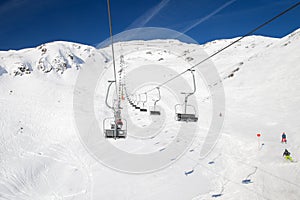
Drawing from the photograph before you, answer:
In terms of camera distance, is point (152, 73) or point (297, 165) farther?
point (152, 73)

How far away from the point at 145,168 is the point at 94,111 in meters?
16.4

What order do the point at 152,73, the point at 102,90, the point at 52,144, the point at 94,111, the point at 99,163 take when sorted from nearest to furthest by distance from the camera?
the point at 99,163
the point at 52,144
the point at 94,111
the point at 102,90
the point at 152,73

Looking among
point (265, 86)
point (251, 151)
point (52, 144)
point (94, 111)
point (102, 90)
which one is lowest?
point (251, 151)

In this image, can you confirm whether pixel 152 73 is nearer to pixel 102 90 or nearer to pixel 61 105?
pixel 102 90

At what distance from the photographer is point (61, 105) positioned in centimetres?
2666

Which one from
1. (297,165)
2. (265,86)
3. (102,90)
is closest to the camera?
(297,165)

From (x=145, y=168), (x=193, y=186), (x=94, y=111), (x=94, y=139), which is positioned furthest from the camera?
(x=94, y=111)

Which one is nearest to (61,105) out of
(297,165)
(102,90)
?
(102,90)

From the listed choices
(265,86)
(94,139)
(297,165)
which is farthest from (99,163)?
(265,86)

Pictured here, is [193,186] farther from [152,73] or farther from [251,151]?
[152,73]

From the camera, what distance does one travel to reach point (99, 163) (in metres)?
12.8

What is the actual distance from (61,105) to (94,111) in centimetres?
463

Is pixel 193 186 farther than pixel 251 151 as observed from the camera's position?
No

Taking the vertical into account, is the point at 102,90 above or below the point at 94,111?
above
